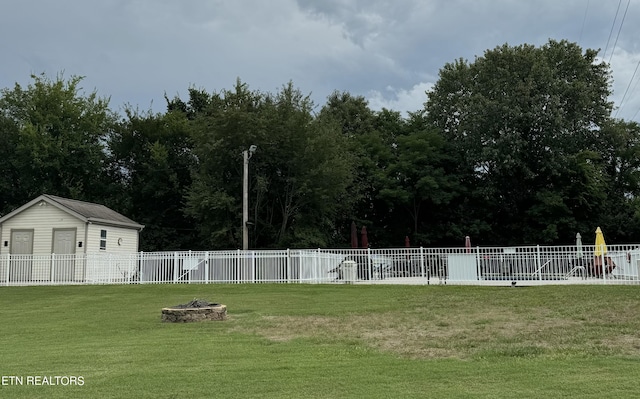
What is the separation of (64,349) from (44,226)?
52.3 ft

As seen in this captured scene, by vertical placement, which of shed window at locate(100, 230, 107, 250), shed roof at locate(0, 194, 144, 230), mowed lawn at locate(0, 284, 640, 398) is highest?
shed roof at locate(0, 194, 144, 230)

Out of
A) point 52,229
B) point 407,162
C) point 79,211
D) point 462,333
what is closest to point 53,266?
point 52,229

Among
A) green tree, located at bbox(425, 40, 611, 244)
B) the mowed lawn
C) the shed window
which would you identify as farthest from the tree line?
the mowed lawn

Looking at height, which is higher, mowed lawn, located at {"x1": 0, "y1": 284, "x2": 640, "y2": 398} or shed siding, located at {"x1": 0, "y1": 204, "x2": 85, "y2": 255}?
shed siding, located at {"x1": 0, "y1": 204, "x2": 85, "y2": 255}

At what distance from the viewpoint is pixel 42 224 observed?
21562 mm

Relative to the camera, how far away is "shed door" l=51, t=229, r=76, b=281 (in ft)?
65.7

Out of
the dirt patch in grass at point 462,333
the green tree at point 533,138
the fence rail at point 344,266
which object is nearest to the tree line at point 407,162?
the green tree at point 533,138

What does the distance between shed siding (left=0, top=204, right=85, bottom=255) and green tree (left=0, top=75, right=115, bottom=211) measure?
12196 mm

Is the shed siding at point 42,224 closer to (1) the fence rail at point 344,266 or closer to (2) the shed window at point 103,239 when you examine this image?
(2) the shed window at point 103,239

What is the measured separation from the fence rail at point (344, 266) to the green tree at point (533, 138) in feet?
46.5

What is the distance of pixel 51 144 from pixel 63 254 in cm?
1546

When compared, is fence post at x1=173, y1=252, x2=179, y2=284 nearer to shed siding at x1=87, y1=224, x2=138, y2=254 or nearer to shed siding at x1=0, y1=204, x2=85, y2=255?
shed siding at x1=87, y1=224, x2=138, y2=254

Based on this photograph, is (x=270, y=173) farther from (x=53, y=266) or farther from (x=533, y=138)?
(x=533, y=138)

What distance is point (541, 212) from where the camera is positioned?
32.6 m
